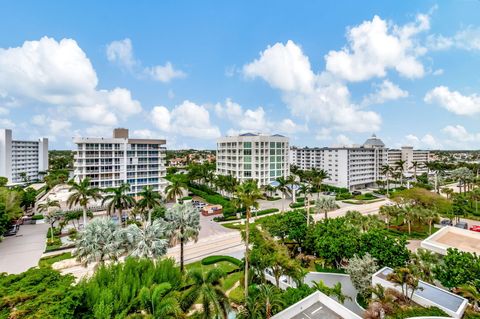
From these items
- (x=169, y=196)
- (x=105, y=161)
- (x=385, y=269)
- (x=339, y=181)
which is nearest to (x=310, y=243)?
(x=385, y=269)

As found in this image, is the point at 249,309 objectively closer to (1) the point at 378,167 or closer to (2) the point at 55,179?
(2) the point at 55,179

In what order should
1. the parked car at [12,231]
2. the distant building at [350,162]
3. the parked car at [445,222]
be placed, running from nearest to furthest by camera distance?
the parked car at [12,231] < the parked car at [445,222] < the distant building at [350,162]

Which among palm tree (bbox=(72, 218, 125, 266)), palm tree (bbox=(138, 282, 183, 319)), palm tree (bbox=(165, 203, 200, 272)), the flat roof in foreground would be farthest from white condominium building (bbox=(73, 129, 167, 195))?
the flat roof in foreground

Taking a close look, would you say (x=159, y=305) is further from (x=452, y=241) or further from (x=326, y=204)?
(x=326, y=204)

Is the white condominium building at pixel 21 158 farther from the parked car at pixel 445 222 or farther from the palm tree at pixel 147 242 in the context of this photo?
the parked car at pixel 445 222

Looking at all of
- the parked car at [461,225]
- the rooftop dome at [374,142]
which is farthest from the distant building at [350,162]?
the parked car at [461,225]

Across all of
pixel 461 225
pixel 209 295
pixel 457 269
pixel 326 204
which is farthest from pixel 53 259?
pixel 461 225
